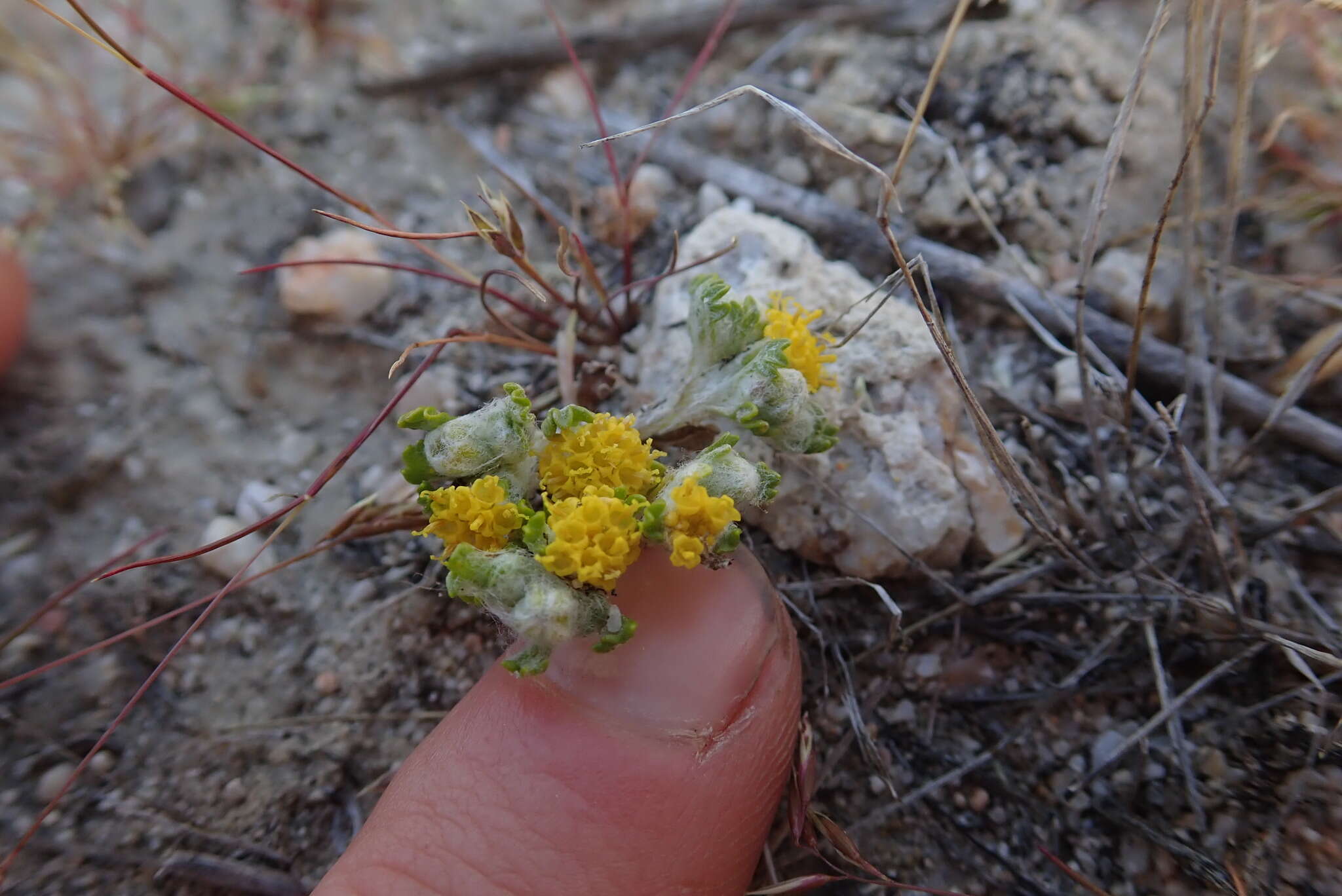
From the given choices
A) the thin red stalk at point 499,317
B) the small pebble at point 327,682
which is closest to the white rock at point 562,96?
the thin red stalk at point 499,317

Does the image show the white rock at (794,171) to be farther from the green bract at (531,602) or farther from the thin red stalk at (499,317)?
the green bract at (531,602)

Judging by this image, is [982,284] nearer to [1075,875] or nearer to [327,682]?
[1075,875]

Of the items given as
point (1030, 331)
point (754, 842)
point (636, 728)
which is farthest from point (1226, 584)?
point (636, 728)

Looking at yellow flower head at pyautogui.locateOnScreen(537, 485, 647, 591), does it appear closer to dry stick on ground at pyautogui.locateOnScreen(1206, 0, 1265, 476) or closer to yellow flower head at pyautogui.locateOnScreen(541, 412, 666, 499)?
yellow flower head at pyautogui.locateOnScreen(541, 412, 666, 499)

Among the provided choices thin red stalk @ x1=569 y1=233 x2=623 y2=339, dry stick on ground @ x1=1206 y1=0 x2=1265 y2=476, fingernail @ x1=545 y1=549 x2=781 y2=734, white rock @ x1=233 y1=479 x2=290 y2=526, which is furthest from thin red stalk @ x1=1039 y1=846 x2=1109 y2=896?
white rock @ x1=233 y1=479 x2=290 y2=526

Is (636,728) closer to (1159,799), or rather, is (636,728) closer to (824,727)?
(824,727)

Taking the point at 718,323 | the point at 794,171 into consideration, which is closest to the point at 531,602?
the point at 718,323
